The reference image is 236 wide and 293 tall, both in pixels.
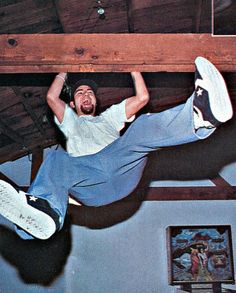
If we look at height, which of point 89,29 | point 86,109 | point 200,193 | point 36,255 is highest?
point 89,29

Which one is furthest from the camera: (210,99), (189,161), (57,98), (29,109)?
(189,161)

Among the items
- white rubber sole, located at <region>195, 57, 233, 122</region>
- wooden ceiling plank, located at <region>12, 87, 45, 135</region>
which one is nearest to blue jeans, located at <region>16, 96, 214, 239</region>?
white rubber sole, located at <region>195, 57, 233, 122</region>

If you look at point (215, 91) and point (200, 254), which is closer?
point (215, 91)

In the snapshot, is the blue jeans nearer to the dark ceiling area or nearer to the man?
the man

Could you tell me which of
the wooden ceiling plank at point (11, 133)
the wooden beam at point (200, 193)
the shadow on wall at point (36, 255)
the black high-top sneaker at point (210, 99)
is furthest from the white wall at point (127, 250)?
the black high-top sneaker at point (210, 99)

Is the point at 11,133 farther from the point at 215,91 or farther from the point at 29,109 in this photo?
the point at 215,91

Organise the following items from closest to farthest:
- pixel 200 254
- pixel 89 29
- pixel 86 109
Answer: pixel 86 109 < pixel 89 29 < pixel 200 254

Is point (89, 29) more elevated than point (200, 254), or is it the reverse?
point (89, 29)

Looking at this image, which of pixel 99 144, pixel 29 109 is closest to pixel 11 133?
pixel 29 109

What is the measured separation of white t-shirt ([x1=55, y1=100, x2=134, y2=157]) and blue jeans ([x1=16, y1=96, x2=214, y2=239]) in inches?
5.0

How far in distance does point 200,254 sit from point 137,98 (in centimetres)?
380

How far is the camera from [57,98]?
2373 millimetres

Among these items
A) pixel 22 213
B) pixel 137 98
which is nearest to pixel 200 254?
pixel 137 98

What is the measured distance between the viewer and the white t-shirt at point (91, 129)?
233 centimetres
